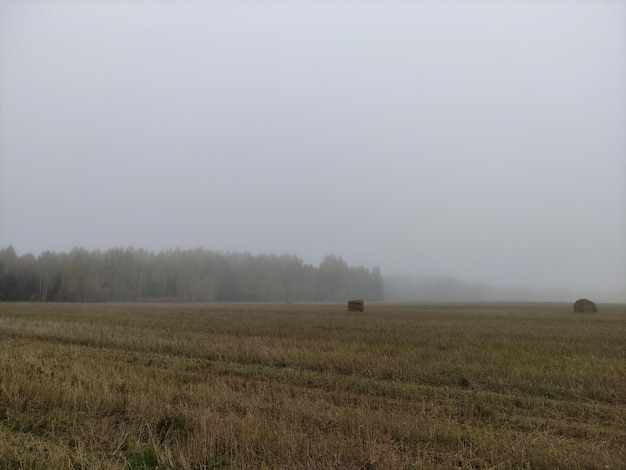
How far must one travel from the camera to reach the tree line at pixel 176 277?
10269 cm

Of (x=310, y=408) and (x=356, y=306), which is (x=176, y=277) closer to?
(x=356, y=306)

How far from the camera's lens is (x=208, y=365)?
460 inches

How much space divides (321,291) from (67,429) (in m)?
151

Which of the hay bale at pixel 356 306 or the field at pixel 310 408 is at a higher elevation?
the field at pixel 310 408

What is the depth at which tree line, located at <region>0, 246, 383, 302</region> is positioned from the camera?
103 m

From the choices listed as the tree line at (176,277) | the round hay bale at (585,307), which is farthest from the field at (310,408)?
the tree line at (176,277)

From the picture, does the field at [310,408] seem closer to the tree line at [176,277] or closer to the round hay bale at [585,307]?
the round hay bale at [585,307]

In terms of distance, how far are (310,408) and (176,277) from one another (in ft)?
431

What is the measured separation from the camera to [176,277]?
130m

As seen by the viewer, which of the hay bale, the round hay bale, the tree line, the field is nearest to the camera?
the field

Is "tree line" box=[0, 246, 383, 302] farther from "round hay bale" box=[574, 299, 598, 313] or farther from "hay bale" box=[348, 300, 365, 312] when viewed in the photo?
"round hay bale" box=[574, 299, 598, 313]


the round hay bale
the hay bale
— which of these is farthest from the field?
the round hay bale

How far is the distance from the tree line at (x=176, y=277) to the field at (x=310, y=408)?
10643 cm

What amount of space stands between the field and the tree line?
106427 mm
